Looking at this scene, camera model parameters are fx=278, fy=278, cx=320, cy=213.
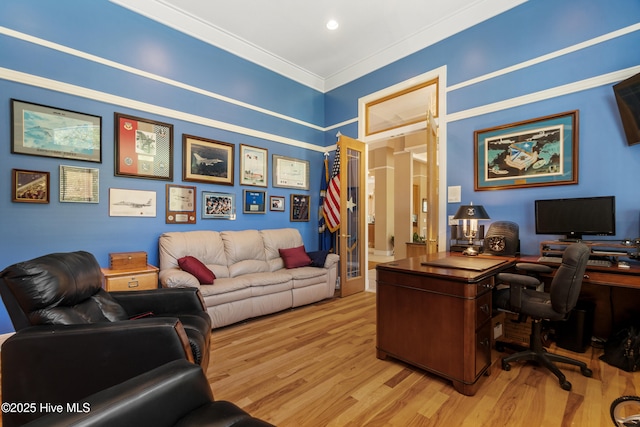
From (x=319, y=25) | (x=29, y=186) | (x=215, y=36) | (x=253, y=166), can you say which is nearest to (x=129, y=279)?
(x=29, y=186)

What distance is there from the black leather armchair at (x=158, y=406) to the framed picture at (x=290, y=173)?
12.7 feet

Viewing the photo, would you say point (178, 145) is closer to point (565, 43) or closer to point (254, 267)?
point (254, 267)

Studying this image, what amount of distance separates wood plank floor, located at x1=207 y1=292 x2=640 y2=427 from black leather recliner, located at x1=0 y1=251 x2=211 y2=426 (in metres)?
0.78

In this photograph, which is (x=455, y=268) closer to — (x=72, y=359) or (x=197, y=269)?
(x=72, y=359)

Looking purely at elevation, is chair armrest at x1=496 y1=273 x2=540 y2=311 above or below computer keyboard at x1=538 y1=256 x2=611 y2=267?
below

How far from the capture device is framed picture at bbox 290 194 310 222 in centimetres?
499

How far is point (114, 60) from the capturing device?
126 inches

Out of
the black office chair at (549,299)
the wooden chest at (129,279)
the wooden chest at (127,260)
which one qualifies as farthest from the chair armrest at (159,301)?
the black office chair at (549,299)

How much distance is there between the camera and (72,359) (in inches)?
55.2

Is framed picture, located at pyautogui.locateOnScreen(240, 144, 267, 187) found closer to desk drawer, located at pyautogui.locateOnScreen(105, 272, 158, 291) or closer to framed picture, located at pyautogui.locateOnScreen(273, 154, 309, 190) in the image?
framed picture, located at pyautogui.locateOnScreen(273, 154, 309, 190)

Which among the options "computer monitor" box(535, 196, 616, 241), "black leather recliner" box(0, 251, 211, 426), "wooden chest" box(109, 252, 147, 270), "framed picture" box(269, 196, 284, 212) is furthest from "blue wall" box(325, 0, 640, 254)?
"wooden chest" box(109, 252, 147, 270)

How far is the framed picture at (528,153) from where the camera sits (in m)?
2.95

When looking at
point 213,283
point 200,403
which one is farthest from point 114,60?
point 200,403

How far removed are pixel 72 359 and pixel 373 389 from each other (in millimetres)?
1858
